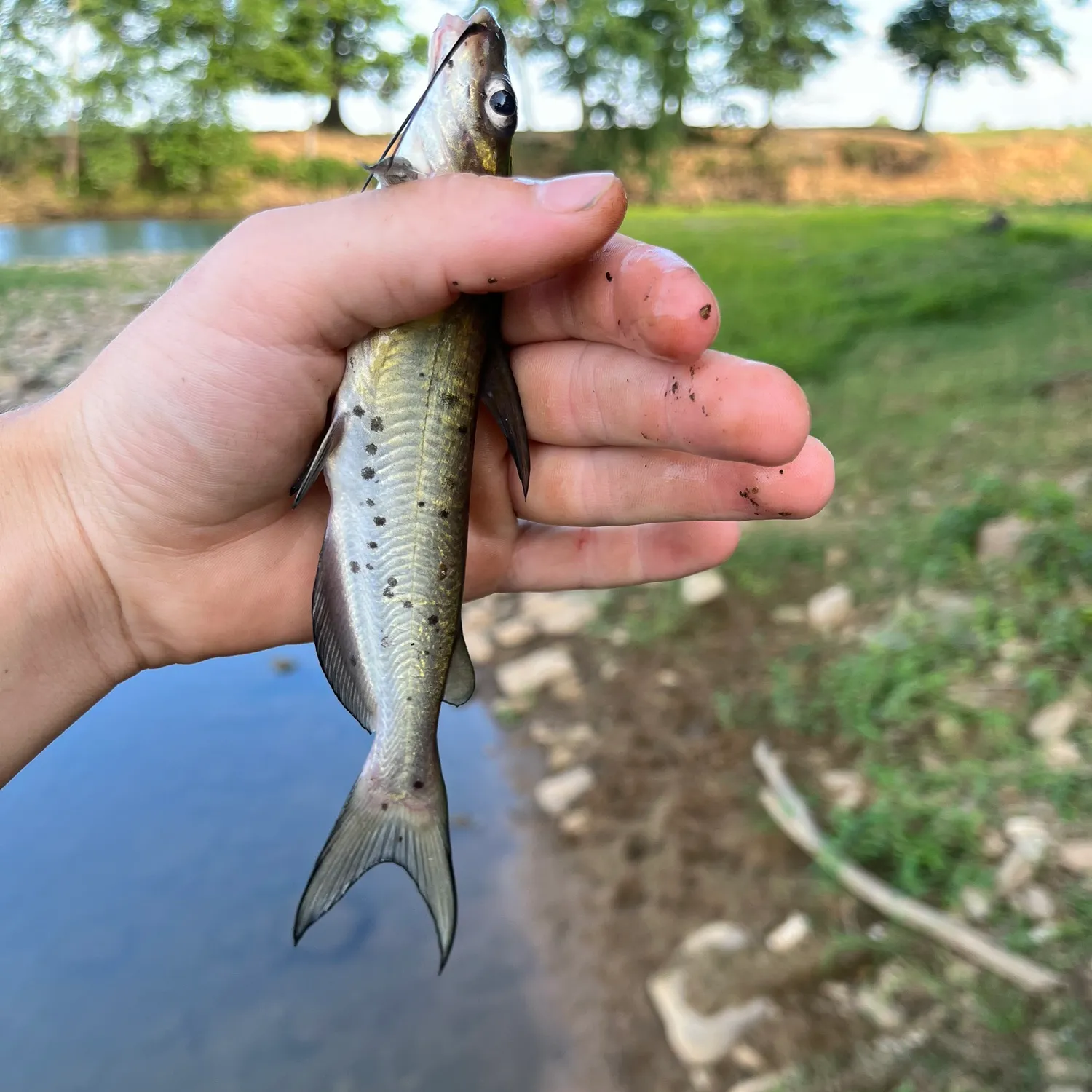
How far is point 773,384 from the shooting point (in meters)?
1.87

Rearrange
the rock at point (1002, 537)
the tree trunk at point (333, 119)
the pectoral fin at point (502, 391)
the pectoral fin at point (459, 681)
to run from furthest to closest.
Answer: the tree trunk at point (333, 119), the rock at point (1002, 537), the pectoral fin at point (459, 681), the pectoral fin at point (502, 391)

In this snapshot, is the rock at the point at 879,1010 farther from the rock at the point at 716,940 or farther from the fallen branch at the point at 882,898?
the rock at the point at 716,940

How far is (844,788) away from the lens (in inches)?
143

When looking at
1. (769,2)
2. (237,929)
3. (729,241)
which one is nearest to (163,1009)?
(237,929)

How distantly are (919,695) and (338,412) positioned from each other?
301 cm

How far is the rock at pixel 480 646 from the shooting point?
5816mm

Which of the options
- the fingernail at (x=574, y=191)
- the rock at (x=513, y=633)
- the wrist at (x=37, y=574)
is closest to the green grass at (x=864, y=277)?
the rock at (x=513, y=633)

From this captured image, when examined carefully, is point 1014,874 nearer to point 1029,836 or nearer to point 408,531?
point 1029,836

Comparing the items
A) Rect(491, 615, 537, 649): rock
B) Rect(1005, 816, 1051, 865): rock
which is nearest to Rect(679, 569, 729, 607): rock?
Rect(491, 615, 537, 649): rock

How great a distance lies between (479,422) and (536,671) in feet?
10.7

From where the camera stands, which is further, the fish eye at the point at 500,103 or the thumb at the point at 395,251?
the fish eye at the point at 500,103

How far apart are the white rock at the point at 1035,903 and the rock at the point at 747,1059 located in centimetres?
102

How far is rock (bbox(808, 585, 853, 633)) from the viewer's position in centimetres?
472

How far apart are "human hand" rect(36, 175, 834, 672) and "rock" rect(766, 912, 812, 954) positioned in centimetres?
154
